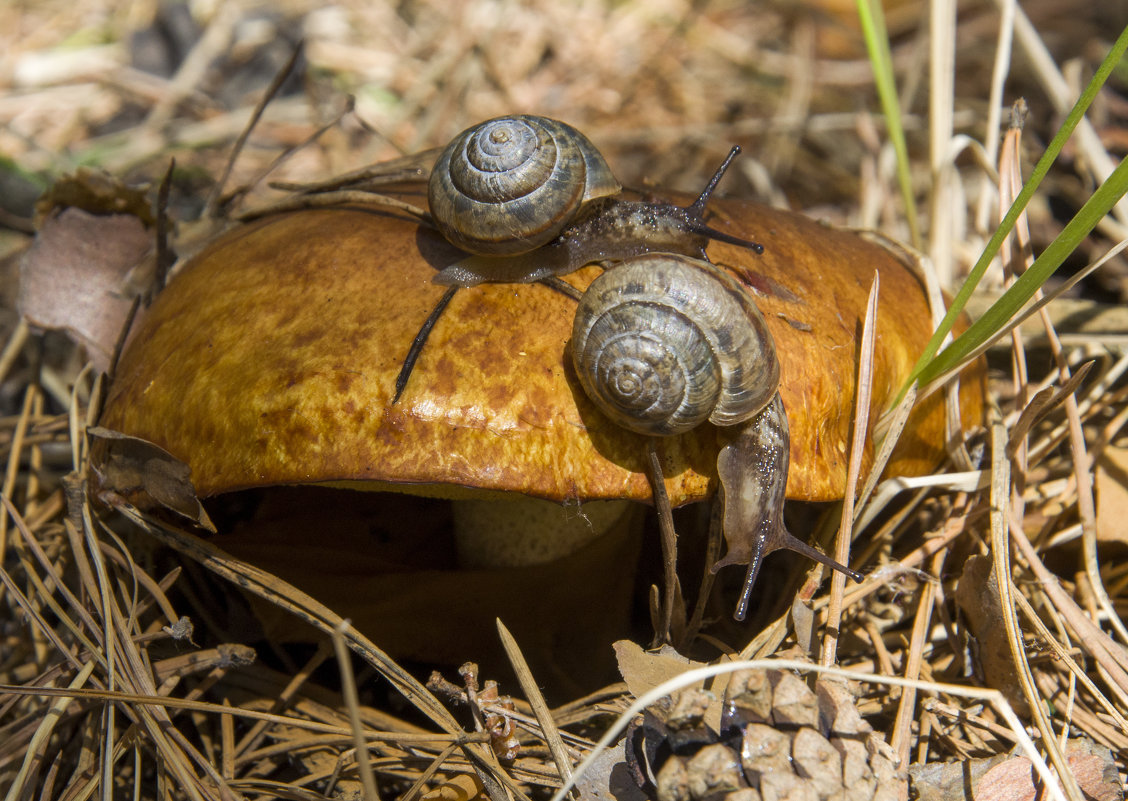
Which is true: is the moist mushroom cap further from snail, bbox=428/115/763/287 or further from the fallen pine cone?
the fallen pine cone

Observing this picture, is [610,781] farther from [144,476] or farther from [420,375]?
[144,476]

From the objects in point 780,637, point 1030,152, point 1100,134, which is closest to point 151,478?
point 780,637

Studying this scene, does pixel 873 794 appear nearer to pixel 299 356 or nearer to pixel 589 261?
pixel 589 261

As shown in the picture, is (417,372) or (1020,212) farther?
(1020,212)

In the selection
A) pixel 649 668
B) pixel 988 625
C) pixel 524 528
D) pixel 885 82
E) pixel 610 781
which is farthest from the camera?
pixel 885 82

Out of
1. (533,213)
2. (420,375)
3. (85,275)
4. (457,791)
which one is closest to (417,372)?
(420,375)
